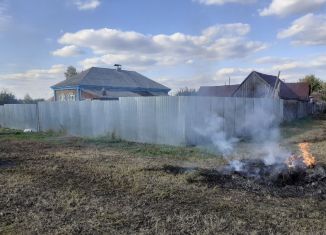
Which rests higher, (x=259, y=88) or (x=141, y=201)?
(x=259, y=88)

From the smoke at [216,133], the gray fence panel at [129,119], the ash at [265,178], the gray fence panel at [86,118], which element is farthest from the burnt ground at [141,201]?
the gray fence panel at [86,118]

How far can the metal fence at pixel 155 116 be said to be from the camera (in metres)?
12.0

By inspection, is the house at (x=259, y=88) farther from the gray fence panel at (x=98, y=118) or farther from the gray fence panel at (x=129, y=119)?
the gray fence panel at (x=129, y=119)

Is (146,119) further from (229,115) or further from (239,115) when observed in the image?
(239,115)

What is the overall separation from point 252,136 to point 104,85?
16891 millimetres

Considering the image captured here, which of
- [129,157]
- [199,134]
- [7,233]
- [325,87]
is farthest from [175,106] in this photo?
[325,87]

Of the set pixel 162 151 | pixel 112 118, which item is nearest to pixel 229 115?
pixel 162 151

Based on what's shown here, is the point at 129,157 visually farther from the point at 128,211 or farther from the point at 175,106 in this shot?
the point at 128,211

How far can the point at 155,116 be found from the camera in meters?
12.7

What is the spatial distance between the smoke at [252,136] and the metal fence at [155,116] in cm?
6

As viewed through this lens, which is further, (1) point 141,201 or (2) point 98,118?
(2) point 98,118

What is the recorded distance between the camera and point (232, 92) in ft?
115

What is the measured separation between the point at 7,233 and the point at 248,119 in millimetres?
13064

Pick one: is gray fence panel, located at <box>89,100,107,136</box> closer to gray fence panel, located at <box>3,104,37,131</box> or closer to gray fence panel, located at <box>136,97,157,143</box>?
gray fence panel, located at <box>136,97,157,143</box>
